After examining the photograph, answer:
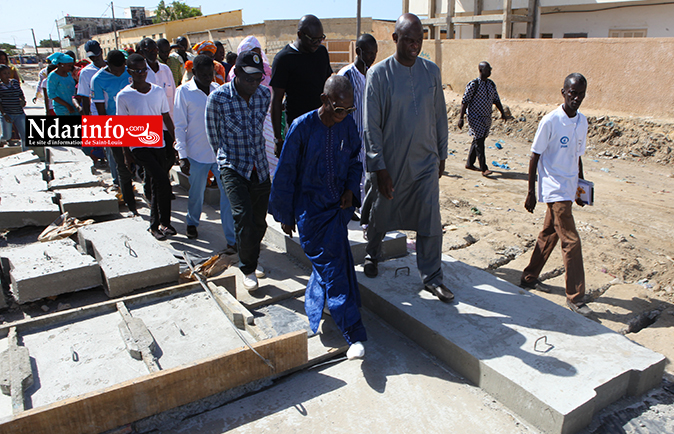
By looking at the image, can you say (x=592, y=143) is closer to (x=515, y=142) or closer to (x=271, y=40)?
(x=515, y=142)

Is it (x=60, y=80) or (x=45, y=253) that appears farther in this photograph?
(x=60, y=80)

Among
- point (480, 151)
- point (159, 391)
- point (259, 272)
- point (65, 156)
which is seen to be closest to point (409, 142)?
point (259, 272)

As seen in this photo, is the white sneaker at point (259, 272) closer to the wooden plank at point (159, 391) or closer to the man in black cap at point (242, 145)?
the man in black cap at point (242, 145)

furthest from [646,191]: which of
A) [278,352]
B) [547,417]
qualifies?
[278,352]

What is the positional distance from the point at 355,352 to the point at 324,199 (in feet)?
3.25

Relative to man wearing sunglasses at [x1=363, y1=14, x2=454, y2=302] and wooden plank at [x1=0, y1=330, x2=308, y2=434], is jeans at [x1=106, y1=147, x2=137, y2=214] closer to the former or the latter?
man wearing sunglasses at [x1=363, y1=14, x2=454, y2=302]

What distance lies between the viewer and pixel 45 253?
4.15m

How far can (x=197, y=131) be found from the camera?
4859 millimetres

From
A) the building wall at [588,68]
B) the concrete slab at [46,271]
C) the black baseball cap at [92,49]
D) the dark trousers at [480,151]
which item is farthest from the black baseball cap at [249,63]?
the building wall at [588,68]

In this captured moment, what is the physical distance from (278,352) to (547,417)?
148 cm

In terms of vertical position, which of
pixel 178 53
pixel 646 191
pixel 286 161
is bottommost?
pixel 646 191

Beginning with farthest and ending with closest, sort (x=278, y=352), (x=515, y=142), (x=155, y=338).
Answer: (x=515, y=142) < (x=155, y=338) < (x=278, y=352)

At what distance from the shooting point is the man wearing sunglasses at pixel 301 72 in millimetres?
4387

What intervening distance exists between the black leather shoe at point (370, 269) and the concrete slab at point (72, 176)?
4330 millimetres
